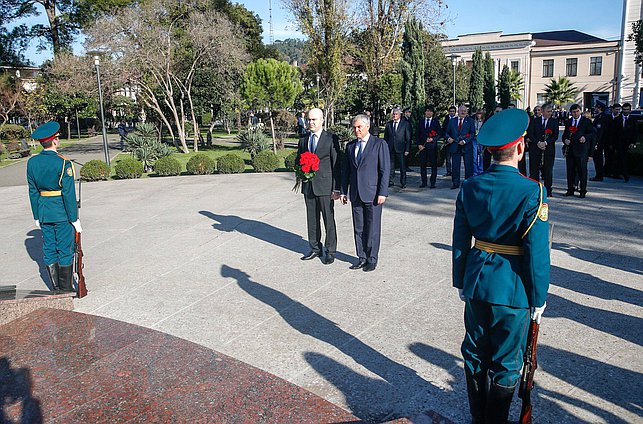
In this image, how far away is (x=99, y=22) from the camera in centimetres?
2552

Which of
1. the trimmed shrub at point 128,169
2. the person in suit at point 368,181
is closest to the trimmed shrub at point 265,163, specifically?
the trimmed shrub at point 128,169

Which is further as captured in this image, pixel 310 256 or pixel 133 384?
pixel 310 256

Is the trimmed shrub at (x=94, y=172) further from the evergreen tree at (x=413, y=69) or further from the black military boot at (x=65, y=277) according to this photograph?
the black military boot at (x=65, y=277)

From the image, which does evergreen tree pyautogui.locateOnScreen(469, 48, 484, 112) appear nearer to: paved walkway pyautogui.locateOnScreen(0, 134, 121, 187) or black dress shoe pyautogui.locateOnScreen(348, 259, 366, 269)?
paved walkway pyautogui.locateOnScreen(0, 134, 121, 187)

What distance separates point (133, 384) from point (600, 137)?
11803mm

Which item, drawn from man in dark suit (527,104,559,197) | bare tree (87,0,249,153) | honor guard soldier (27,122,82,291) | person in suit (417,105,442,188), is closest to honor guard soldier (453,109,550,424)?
honor guard soldier (27,122,82,291)

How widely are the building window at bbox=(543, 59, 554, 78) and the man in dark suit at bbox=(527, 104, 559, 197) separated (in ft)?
195

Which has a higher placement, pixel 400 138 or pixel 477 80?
pixel 477 80

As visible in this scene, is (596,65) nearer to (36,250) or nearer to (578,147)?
(578,147)

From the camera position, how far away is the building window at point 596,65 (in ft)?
202

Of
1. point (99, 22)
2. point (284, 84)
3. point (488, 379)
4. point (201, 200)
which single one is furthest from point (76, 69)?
point (488, 379)

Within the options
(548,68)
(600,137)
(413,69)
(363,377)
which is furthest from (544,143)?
(548,68)

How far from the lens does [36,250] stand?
888cm

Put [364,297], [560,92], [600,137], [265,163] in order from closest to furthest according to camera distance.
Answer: [364,297] < [600,137] < [265,163] < [560,92]
